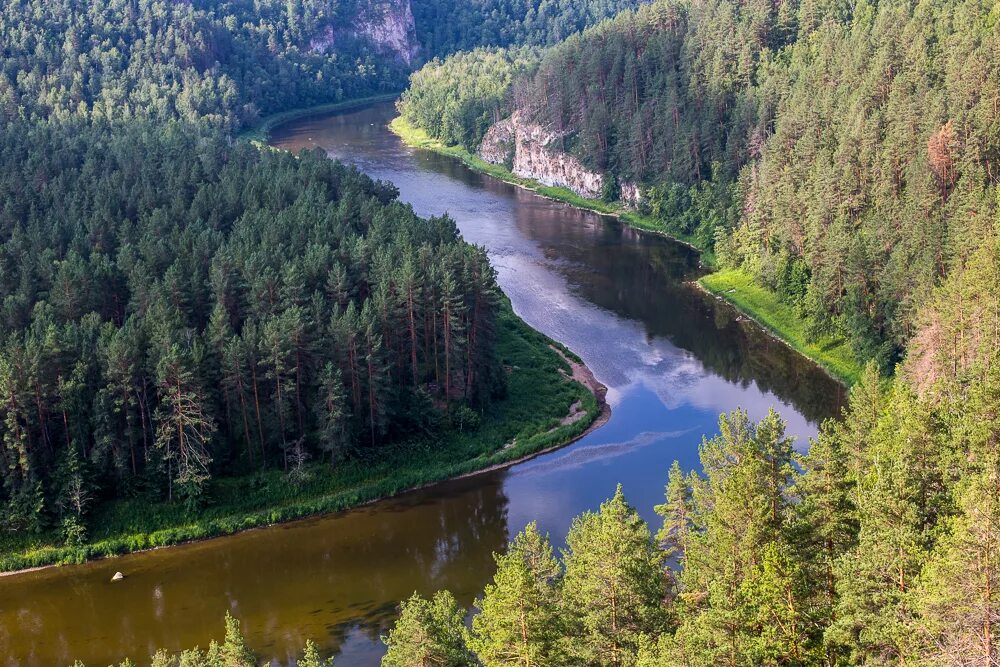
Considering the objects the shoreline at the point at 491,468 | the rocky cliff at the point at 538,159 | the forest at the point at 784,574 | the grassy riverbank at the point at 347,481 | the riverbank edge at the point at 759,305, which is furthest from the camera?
the rocky cliff at the point at 538,159

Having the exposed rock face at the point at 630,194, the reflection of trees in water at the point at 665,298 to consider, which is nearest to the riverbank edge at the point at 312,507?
the reflection of trees in water at the point at 665,298

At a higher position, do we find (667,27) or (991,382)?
(667,27)

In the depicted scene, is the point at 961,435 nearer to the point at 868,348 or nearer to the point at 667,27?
the point at 868,348

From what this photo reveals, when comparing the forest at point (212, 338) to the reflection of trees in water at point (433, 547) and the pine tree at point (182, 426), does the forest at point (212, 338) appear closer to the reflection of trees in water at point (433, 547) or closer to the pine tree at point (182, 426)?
the pine tree at point (182, 426)

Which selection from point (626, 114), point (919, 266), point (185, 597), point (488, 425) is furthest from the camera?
point (626, 114)

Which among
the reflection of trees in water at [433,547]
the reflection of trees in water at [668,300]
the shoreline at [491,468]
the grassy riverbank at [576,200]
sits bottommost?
the reflection of trees in water at [433,547]

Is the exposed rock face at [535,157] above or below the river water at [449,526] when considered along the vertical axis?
above

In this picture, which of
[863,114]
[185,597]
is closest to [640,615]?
[185,597]

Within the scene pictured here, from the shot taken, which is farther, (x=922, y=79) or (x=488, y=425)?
(x=922, y=79)
